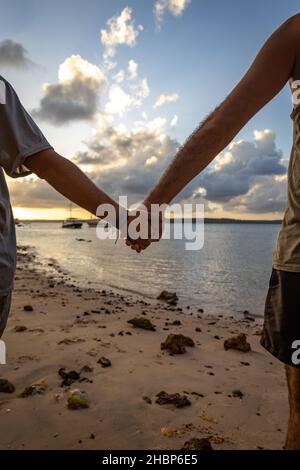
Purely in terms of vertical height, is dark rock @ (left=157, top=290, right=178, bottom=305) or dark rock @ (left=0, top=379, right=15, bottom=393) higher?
dark rock @ (left=0, top=379, right=15, bottom=393)

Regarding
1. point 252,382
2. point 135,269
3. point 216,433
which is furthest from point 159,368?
point 135,269

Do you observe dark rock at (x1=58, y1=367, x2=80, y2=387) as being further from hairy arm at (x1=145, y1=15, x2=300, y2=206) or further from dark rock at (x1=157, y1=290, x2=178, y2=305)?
dark rock at (x1=157, y1=290, x2=178, y2=305)

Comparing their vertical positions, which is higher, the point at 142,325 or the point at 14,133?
the point at 14,133

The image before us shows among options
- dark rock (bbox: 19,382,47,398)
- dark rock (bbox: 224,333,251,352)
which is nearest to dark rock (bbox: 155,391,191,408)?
dark rock (bbox: 19,382,47,398)

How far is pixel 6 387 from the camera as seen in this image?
15.6 feet

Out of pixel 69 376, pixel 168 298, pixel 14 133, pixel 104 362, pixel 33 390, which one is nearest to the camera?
pixel 14 133

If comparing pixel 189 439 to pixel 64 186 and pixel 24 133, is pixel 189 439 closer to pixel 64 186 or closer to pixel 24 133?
pixel 64 186

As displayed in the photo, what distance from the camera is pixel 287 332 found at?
7.00ft

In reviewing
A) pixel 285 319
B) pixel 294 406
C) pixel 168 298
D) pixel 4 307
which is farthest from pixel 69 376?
pixel 168 298

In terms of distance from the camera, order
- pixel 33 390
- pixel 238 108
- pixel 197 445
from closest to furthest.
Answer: pixel 238 108, pixel 197 445, pixel 33 390

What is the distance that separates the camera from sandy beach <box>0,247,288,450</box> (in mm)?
3928

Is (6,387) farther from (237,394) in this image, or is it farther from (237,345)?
(237,345)

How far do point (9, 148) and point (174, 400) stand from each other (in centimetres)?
389

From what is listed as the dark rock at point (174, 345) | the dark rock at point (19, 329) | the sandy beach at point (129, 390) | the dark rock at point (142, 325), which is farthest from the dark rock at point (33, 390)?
the dark rock at point (142, 325)
